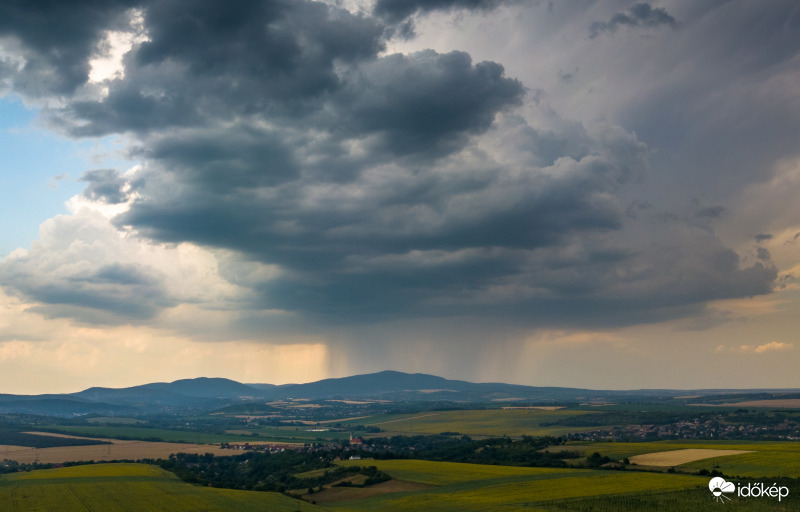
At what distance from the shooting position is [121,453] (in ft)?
583

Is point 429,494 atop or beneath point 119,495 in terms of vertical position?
beneath

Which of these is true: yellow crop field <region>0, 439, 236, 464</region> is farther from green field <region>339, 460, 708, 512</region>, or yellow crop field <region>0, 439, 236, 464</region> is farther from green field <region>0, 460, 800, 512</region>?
green field <region>339, 460, 708, 512</region>

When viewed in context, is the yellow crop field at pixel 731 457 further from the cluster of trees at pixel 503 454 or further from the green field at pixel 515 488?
the green field at pixel 515 488

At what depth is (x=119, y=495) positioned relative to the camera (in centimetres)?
9225

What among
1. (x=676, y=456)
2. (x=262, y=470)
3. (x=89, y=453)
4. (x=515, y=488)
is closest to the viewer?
(x=515, y=488)

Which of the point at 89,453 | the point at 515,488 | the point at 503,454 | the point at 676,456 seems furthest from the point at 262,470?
the point at 676,456

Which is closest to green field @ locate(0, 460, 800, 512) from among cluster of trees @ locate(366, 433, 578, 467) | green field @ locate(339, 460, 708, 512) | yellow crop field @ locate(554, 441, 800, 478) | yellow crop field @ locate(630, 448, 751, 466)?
green field @ locate(339, 460, 708, 512)

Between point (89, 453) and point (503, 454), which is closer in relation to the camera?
point (503, 454)

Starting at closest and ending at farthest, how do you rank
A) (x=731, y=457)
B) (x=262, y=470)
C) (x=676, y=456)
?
(x=731, y=457)
(x=676, y=456)
(x=262, y=470)

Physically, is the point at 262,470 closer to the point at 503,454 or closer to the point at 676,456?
the point at 503,454

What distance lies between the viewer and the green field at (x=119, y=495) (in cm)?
8200

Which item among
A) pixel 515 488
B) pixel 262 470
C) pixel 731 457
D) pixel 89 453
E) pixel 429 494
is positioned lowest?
pixel 262 470

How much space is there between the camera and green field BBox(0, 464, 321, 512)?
82000 millimetres

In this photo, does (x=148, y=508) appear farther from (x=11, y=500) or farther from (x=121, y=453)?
(x=121, y=453)
